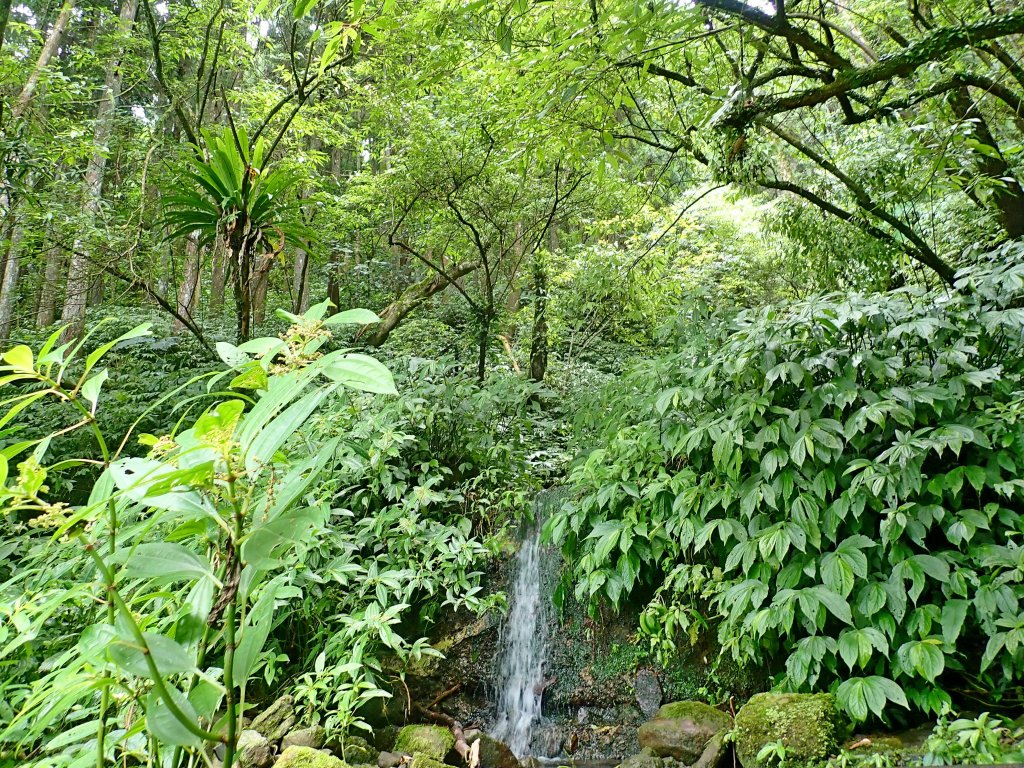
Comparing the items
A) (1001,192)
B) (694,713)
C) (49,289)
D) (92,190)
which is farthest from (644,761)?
(49,289)

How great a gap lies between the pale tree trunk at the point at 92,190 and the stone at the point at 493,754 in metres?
4.01

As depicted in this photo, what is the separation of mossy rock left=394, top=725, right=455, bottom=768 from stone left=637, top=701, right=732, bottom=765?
1105mm

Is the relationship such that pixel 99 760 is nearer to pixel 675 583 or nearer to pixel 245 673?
pixel 245 673

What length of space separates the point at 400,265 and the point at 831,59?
24.3 feet

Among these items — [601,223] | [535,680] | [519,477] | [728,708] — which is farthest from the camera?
[601,223]

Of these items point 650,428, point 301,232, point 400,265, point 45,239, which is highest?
point 400,265

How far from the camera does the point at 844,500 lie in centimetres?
282

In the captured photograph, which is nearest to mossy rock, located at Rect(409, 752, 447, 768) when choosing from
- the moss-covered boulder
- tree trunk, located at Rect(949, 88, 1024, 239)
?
the moss-covered boulder

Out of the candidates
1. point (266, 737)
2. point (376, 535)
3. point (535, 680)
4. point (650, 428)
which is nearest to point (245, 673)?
point (266, 737)

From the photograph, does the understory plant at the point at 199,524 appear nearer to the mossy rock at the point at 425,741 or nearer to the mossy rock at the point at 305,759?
the mossy rock at the point at 305,759

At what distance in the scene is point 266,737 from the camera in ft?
9.09

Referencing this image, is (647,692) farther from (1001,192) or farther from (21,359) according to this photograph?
(1001,192)

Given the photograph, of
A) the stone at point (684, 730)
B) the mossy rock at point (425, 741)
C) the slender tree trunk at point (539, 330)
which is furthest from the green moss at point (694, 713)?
the slender tree trunk at point (539, 330)

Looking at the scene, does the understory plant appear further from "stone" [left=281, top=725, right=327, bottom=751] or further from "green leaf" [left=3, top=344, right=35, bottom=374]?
"stone" [left=281, top=725, right=327, bottom=751]
